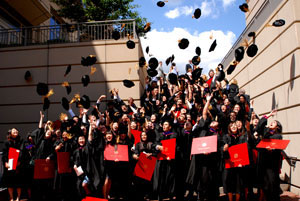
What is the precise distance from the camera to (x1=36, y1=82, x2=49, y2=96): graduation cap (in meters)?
9.79

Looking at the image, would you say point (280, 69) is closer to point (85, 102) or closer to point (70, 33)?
point (85, 102)

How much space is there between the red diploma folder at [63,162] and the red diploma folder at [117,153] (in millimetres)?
1000

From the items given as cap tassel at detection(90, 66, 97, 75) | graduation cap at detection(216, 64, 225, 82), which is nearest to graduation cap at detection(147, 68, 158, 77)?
cap tassel at detection(90, 66, 97, 75)

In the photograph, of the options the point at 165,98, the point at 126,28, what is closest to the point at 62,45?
the point at 126,28

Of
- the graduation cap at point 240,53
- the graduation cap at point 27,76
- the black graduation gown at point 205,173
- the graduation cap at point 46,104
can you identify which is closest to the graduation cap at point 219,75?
the graduation cap at point 240,53

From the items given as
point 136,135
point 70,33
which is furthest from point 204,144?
point 70,33

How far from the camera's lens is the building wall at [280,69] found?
668 cm

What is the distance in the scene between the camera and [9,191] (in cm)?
656

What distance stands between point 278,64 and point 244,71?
10.4 ft

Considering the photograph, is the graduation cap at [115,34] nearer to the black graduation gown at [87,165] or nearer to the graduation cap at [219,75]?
the graduation cap at [219,75]

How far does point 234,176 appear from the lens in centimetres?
572

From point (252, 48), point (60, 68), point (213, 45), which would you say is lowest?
point (60, 68)

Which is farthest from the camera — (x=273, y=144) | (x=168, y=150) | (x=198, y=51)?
(x=198, y=51)

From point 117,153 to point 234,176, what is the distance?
2599 millimetres
